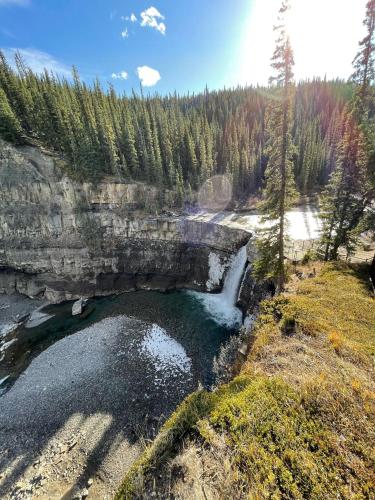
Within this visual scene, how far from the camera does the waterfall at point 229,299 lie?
2689 cm

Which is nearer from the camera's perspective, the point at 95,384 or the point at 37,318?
the point at 95,384

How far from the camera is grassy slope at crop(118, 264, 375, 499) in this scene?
227 inches

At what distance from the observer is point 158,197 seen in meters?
44.4

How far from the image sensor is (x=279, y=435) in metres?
6.72

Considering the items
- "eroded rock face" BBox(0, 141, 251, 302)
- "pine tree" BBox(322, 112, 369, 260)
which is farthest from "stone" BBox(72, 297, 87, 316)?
"pine tree" BBox(322, 112, 369, 260)

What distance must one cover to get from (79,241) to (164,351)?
81.3ft

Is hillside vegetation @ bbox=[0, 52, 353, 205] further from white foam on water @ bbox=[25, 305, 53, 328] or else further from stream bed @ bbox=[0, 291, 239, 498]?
stream bed @ bbox=[0, 291, 239, 498]

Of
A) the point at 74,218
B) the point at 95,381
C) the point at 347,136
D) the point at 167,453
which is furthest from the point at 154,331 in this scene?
the point at 347,136

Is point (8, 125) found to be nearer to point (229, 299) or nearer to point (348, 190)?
point (229, 299)

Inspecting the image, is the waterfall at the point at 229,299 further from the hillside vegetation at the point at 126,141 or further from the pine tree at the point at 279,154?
the hillside vegetation at the point at 126,141

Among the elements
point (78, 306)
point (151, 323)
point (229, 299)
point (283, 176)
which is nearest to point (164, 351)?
point (151, 323)

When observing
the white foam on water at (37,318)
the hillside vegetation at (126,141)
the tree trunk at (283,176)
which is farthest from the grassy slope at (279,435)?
the hillside vegetation at (126,141)

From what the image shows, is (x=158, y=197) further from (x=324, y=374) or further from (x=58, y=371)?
(x=324, y=374)

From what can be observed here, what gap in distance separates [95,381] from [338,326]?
1912 centimetres
